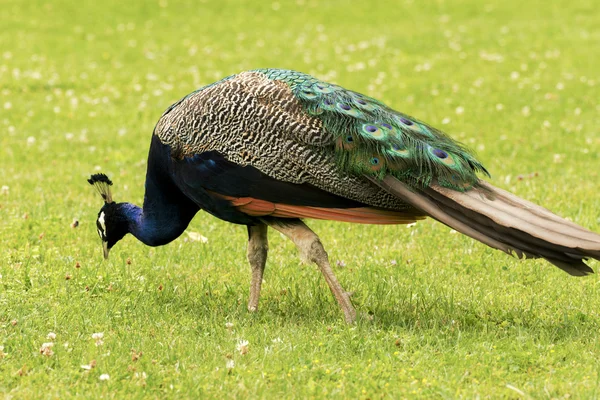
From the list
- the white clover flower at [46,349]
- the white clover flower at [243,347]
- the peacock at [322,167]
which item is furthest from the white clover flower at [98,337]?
the peacock at [322,167]

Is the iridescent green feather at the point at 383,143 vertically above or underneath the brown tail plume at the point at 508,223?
above

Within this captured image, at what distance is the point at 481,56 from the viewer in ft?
48.8

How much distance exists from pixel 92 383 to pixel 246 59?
11.1 m

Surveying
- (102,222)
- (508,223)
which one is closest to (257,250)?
(102,222)

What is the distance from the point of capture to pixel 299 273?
21.9ft

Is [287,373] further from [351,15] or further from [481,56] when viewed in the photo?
[351,15]

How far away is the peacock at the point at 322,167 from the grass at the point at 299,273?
0.57 metres

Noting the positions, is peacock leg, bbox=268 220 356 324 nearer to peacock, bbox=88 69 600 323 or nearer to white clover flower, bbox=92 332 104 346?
peacock, bbox=88 69 600 323

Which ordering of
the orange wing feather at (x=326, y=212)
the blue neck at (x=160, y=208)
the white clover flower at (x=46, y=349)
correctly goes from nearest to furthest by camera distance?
the white clover flower at (x=46, y=349) → the orange wing feather at (x=326, y=212) → the blue neck at (x=160, y=208)

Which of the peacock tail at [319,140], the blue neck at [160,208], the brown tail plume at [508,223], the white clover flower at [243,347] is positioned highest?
the peacock tail at [319,140]

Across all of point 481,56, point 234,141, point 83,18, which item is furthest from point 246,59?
point 234,141

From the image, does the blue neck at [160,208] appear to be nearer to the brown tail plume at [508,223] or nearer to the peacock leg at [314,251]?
the peacock leg at [314,251]

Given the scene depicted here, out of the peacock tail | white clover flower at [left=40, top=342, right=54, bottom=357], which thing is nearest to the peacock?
the peacock tail

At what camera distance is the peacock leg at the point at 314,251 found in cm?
552
